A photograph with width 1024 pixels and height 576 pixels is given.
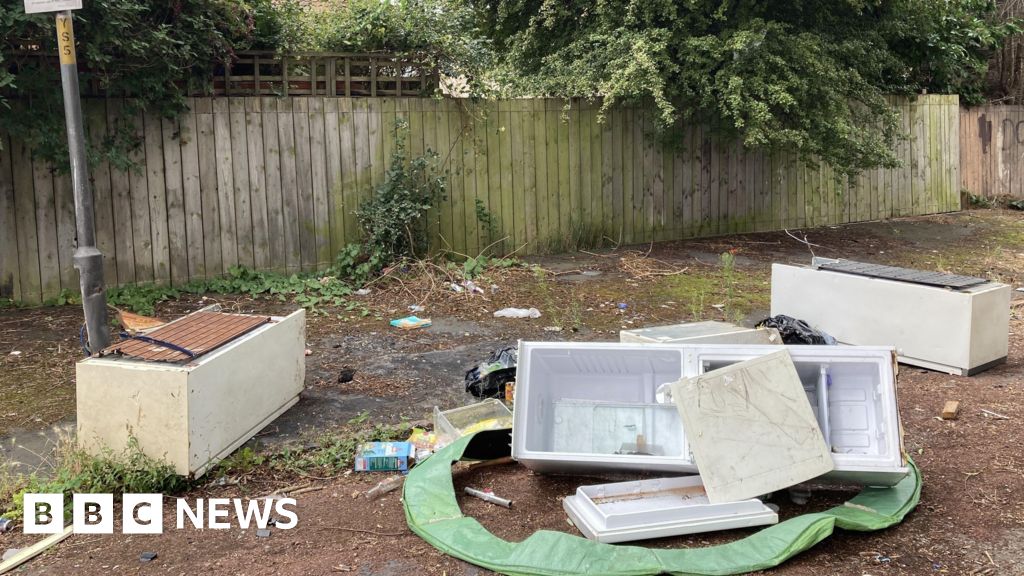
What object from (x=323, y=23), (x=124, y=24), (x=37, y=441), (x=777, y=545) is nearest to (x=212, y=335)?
(x=37, y=441)

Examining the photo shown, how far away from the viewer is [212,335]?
4.82 m

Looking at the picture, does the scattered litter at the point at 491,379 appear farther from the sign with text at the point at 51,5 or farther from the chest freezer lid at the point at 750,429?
the sign with text at the point at 51,5

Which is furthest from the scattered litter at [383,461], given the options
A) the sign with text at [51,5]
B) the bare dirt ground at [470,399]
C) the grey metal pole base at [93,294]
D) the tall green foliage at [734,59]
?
the tall green foliage at [734,59]

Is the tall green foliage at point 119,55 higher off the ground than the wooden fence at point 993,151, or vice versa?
the tall green foliage at point 119,55

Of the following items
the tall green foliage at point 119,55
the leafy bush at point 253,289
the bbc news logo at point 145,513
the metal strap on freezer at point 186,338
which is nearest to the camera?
the bbc news logo at point 145,513

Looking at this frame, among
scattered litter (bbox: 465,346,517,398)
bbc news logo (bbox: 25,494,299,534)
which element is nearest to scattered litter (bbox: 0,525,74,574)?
bbc news logo (bbox: 25,494,299,534)

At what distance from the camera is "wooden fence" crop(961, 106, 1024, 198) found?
Result: 15.4 metres

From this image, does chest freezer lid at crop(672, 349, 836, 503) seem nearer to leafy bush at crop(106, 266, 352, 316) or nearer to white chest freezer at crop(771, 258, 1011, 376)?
white chest freezer at crop(771, 258, 1011, 376)

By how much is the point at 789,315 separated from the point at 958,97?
9958 millimetres

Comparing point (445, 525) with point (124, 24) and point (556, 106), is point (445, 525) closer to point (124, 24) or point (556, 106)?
point (124, 24)

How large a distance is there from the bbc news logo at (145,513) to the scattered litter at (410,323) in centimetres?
327

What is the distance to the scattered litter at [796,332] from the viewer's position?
6.15 m

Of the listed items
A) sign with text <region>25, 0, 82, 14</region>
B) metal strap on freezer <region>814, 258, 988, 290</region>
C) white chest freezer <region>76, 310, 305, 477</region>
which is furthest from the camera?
metal strap on freezer <region>814, 258, 988, 290</region>

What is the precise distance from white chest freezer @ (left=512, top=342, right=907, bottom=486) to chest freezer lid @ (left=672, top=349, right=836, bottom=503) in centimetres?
14
